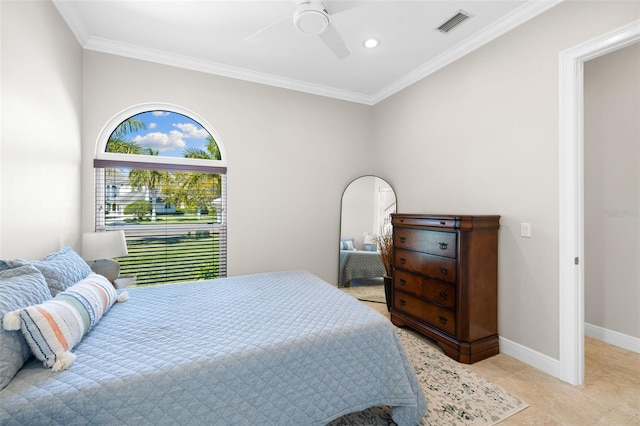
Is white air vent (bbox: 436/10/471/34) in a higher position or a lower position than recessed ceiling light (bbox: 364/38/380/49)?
lower

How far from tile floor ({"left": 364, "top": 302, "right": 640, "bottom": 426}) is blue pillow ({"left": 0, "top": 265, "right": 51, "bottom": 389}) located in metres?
2.40

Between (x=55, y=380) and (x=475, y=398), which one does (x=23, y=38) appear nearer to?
(x=55, y=380)

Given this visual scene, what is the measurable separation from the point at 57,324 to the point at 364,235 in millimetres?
3172

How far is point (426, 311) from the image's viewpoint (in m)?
2.68

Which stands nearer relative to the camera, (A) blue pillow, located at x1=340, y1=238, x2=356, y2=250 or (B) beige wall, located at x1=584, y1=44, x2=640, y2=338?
(B) beige wall, located at x1=584, y1=44, x2=640, y2=338

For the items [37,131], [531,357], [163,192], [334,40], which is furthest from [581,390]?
[37,131]

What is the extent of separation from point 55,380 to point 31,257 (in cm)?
121

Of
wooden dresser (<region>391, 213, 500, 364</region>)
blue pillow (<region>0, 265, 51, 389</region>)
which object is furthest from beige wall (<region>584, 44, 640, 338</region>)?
blue pillow (<region>0, 265, 51, 389</region>)

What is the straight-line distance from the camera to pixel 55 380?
115 centimetres

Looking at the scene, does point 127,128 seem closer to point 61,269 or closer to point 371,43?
point 61,269

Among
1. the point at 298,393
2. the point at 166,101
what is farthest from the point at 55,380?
the point at 166,101

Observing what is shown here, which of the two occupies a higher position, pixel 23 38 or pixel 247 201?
pixel 23 38

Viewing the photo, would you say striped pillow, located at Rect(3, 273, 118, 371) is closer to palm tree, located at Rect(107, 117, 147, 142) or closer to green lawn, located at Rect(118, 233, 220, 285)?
green lawn, located at Rect(118, 233, 220, 285)

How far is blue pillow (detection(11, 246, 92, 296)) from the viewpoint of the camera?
64.8 inches
